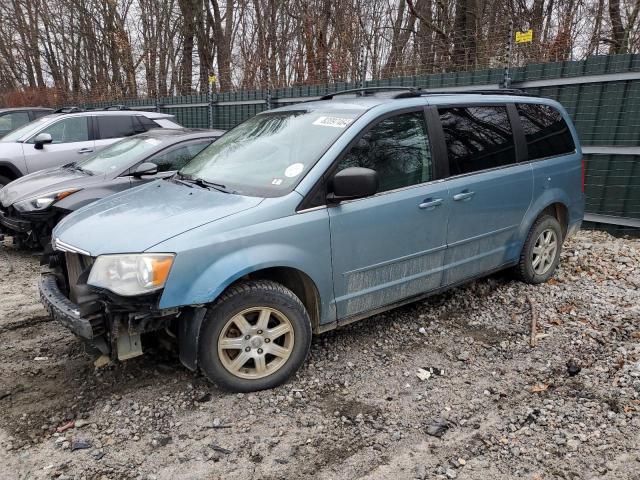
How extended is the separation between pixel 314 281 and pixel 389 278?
0.67 metres

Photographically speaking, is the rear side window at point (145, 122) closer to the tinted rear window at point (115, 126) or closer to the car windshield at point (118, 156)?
the tinted rear window at point (115, 126)

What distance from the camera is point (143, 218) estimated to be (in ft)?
10.5

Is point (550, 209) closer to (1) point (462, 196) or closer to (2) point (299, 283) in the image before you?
(1) point (462, 196)

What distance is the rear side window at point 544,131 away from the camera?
4.65 meters

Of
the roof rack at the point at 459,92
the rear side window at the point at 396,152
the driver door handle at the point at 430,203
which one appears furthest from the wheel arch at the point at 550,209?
the rear side window at the point at 396,152

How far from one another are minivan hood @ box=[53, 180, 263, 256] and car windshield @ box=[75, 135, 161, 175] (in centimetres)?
272

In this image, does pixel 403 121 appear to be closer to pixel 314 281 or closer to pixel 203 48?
pixel 314 281

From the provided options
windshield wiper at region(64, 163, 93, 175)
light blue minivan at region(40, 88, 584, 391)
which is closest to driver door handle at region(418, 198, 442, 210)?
light blue minivan at region(40, 88, 584, 391)

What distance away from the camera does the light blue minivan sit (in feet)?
9.55

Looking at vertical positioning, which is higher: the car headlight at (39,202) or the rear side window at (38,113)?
the rear side window at (38,113)

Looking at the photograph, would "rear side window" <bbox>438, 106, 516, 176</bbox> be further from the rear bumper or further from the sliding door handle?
the rear bumper


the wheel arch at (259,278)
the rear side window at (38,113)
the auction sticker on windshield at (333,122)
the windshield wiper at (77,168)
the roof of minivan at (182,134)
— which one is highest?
the auction sticker on windshield at (333,122)

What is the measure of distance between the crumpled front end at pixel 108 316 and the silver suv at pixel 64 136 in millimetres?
6065

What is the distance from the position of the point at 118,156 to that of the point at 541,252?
16.8ft
